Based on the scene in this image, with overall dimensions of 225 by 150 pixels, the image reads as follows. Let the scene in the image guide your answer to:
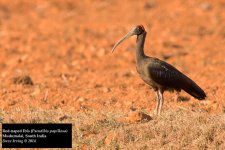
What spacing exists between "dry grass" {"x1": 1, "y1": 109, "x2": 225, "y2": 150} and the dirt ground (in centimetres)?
47

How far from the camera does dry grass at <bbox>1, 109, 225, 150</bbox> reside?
35.4 feet

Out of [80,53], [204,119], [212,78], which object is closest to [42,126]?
[204,119]

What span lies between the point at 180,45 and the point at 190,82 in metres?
9.10

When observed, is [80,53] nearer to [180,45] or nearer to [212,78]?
[180,45]

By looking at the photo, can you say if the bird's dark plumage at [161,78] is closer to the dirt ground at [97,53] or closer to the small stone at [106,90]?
the dirt ground at [97,53]

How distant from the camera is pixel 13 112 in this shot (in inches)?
481

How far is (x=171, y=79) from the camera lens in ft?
42.0

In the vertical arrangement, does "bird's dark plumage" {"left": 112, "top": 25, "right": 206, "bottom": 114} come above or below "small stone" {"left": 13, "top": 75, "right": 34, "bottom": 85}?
below

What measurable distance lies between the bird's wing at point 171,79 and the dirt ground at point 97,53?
0.99 ft

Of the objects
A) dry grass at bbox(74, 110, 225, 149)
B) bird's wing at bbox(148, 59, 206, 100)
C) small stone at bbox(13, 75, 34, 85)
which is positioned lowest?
dry grass at bbox(74, 110, 225, 149)

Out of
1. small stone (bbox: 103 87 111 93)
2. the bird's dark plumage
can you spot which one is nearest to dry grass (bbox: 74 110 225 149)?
the bird's dark plumage

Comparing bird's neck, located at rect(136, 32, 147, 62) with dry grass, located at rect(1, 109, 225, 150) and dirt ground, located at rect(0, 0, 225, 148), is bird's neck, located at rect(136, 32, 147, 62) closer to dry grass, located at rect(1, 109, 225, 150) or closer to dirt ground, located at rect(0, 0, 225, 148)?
dirt ground, located at rect(0, 0, 225, 148)

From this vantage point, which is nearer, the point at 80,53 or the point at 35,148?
the point at 35,148

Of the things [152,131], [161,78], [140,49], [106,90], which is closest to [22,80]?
[106,90]
